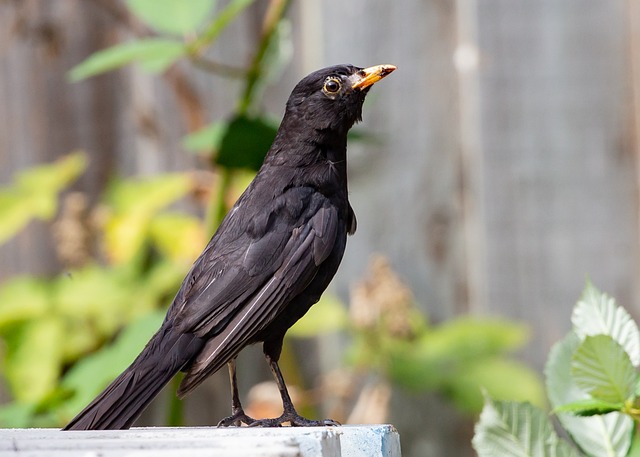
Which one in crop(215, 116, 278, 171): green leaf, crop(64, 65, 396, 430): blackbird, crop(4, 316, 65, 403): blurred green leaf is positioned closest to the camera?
crop(64, 65, 396, 430): blackbird

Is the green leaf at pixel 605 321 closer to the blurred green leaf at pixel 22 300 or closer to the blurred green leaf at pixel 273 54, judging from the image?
the blurred green leaf at pixel 273 54

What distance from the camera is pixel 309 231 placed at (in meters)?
2.22

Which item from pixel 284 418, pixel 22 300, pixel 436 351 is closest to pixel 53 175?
pixel 22 300

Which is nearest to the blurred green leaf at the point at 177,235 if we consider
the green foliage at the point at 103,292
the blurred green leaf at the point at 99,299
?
the green foliage at the point at 103,292

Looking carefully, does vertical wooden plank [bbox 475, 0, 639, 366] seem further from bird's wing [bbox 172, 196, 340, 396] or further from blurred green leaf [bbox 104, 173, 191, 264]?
bird's wing [bbox 172, 196, 340, 396]

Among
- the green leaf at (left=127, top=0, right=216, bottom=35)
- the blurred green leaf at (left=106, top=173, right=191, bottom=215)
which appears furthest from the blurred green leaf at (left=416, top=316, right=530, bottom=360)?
the green leaf at (left=127, top=0, right=216, bottom=35)

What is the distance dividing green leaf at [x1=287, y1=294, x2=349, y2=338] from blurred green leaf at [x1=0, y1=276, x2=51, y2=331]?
0.97 meters

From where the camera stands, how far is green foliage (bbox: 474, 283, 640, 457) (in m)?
1.26

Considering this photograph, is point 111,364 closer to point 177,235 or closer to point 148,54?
point 148,54

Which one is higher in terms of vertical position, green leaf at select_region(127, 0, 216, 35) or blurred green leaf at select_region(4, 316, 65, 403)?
green leaf at select_region(127, 0, 216, 35)

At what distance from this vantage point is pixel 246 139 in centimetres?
295

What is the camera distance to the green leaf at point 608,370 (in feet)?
4.14

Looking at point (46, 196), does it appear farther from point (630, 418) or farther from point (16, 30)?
point (630, 418)

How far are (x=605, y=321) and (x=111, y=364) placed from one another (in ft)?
5.44
